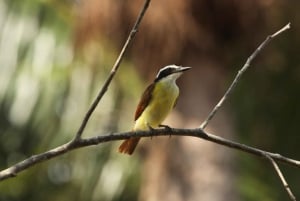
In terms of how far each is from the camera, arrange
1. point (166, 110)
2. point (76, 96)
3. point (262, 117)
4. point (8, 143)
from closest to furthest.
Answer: point (166, 110), point (76, 96), point (262, 117), point (8, 143)

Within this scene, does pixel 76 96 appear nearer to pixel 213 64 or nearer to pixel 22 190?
pixel 213 64

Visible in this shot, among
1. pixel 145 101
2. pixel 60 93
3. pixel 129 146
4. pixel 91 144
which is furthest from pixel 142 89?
pixel 91 144

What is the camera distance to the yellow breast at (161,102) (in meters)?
3.40

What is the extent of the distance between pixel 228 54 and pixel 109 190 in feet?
7.60

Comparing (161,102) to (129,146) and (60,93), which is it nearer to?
(129,146)

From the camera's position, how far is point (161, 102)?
11.2ft

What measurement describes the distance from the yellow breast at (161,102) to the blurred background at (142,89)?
5.38ft

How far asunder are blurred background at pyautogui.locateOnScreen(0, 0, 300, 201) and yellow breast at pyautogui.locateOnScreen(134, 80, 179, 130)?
1.64 m

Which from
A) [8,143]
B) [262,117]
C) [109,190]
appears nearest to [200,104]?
[109,190]

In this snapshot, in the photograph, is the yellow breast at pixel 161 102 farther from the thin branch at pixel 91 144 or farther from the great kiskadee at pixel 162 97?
the thin branch at pixel 91 144

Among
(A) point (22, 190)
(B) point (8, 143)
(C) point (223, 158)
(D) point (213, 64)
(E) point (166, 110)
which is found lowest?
(A) point (22, 190)

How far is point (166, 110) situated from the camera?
3.40 m

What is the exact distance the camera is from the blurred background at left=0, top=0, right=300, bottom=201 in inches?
202

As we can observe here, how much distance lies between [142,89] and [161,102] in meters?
2.28
